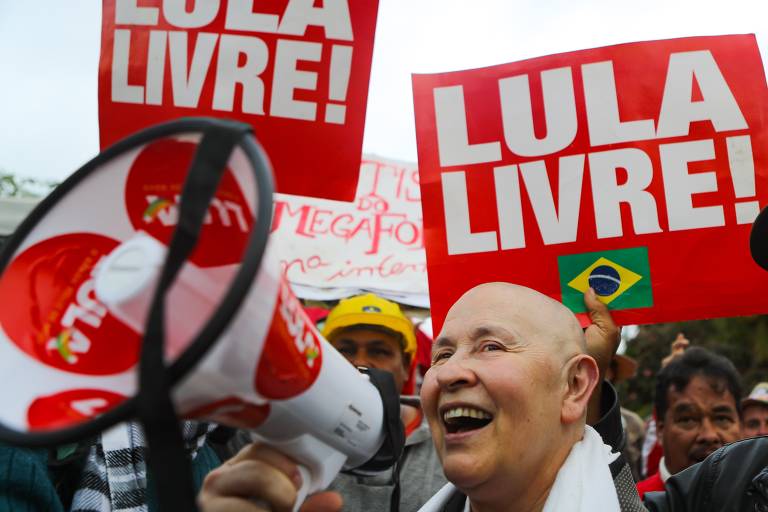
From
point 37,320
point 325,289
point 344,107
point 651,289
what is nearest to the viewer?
point 37,320

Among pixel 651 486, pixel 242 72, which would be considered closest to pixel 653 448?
pixel 651 486

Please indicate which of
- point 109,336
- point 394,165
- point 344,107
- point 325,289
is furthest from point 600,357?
point 394,165

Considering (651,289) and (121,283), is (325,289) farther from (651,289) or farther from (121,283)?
(121,283)

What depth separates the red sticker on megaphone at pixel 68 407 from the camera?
1.19 meters

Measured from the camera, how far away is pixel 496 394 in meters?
1.99

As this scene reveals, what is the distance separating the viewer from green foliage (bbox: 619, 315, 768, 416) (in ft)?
51.8

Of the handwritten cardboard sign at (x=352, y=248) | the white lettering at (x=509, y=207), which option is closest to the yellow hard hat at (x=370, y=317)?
the handwritten cardboard sign at (x=352, y=248)

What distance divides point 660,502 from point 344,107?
1.62 meters

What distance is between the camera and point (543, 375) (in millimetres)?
2039

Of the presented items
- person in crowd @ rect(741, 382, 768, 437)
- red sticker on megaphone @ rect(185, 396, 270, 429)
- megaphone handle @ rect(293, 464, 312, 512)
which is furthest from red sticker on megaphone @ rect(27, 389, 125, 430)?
person in crowd @ rect(741, 382, 768, 437)

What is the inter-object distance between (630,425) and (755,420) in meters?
0.77

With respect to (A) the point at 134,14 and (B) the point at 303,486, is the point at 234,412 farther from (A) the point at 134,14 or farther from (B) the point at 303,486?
(A) the point at 134,14

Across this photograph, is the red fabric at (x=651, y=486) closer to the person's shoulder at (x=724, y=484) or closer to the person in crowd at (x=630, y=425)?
the person in crowd at (x=630, y=425)

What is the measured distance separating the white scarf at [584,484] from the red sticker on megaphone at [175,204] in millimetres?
1115
